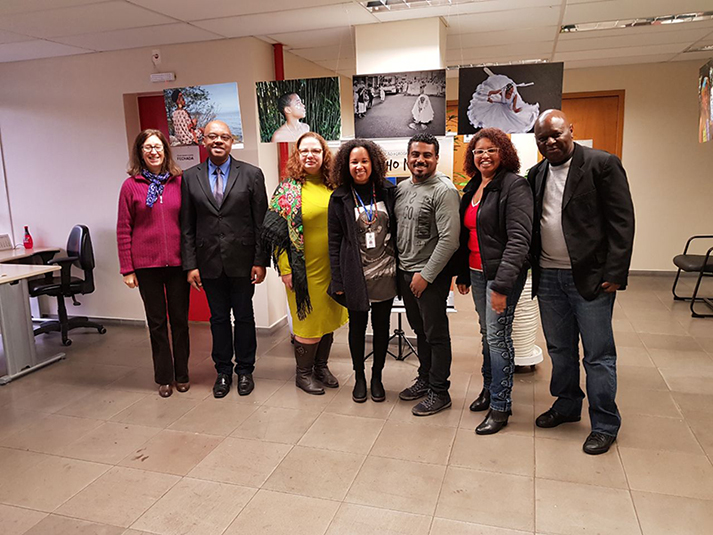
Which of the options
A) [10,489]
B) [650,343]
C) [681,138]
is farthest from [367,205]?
[681,138]

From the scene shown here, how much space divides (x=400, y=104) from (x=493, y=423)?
7.29ft

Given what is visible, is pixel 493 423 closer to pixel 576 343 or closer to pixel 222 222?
pixel 576 343

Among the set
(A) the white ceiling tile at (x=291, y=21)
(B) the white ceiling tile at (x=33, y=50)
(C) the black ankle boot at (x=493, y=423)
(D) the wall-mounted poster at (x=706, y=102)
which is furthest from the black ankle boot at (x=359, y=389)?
(B) the white ceiling tile at (x=33, y=50)

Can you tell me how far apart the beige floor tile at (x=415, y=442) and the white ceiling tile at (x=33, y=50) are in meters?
3.98

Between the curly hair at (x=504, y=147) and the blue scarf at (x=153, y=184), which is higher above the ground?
the curly hair at (x=504, y=147)

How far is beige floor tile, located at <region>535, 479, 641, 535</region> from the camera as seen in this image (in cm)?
214

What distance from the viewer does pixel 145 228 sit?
3.33m

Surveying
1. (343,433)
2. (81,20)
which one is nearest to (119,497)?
(343,433)

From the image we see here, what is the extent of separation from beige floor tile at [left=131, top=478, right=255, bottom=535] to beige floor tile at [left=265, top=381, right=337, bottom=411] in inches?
34.0

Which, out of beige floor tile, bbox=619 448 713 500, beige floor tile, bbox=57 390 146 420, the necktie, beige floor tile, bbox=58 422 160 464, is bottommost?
beige floor tile, bbox=619 448 713 500

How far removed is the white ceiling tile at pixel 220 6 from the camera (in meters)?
3.44

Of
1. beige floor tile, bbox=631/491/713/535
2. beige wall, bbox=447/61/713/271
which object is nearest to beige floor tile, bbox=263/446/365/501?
beige floor tile, bbox=631/491/713/535

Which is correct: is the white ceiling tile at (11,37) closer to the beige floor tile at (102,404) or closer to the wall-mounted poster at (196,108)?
the wall-mounted poster at (196,108)

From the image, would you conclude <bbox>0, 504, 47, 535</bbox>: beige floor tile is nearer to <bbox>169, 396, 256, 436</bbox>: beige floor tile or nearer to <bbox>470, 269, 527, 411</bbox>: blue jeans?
<bbox>169, 396, 256, 436</bbox>: beige floor tile
